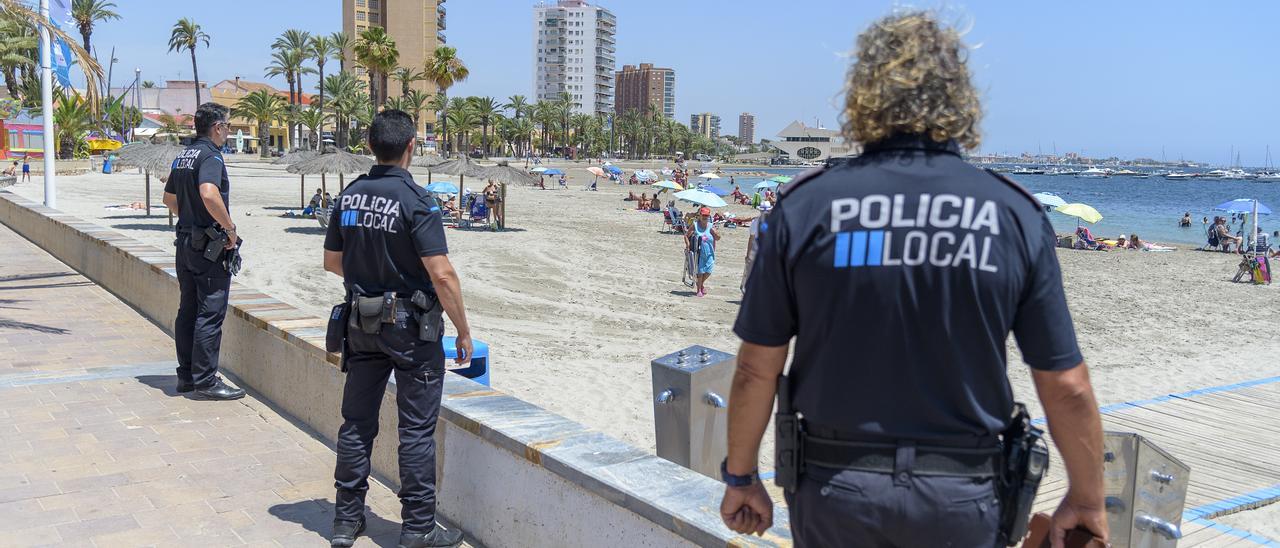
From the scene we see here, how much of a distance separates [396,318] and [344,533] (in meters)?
0.84

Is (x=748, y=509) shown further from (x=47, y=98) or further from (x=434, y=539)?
(x=47, y=98)

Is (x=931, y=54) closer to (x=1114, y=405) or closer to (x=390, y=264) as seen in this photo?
(x=390, y=264)

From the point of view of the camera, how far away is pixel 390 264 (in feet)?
12.1

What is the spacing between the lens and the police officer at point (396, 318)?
3676 mm

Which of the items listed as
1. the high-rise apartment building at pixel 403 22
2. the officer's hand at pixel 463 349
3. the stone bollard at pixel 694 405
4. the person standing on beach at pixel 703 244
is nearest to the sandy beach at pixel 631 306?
the person standing on beach at pixel 703 244

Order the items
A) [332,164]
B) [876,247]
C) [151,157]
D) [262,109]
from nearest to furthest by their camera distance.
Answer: [876,247]
[151,157]
[332,164]
[262,109]

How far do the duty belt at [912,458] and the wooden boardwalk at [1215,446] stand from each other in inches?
173

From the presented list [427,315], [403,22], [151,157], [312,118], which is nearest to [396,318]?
[427,315]

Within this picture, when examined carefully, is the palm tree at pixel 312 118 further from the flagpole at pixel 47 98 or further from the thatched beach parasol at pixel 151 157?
the flagpole at pixel 47 98

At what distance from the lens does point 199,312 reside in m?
5.78

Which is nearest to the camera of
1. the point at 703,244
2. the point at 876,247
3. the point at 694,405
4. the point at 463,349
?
the point at 876,247

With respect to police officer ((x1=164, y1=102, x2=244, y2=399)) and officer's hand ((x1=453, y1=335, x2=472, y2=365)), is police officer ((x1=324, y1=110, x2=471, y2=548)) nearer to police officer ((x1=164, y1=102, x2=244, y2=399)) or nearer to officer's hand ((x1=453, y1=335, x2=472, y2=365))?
officer's hand ((x1=453, y1=335, x2=472, y2=365))

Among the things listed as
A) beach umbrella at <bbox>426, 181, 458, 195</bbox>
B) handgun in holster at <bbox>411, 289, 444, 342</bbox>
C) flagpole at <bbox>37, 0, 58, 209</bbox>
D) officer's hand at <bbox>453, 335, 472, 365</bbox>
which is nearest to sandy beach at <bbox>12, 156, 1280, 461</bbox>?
beach umbrella at <bbox>426, 181, 458, 195</bbox>

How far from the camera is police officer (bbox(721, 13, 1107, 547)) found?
5.93 ft
